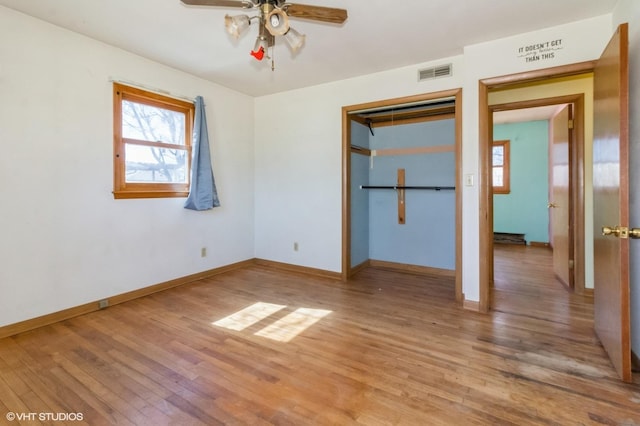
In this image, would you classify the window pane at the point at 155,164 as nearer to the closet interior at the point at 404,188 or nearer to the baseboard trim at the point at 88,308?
the baseboard trim at the point at 88,308

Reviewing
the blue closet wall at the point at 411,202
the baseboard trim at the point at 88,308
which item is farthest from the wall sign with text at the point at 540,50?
the baseboard trim at the point at 88,308

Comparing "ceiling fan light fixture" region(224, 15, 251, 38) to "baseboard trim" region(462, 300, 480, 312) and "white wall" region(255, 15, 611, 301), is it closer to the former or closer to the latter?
"white wall" region(255, 15, 611, 301)

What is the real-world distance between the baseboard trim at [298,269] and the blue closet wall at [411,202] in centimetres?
41

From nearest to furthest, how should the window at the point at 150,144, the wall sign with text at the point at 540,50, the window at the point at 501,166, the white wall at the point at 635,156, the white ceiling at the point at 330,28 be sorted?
the white wall at the point at 635,156
the white ceiling at the point at 330,28
the wall sign with text at the point at 540,50
the window at the point at 150,144
the window at the point at 501,166

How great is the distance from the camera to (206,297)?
11.0ft

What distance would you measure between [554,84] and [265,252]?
4.31 m

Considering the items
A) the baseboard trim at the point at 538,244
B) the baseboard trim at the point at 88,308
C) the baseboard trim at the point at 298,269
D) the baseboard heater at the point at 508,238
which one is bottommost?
the baseboard trim at the point at 88,308

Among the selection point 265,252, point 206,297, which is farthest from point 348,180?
point 206,297

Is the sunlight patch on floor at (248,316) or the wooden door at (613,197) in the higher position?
the wooden door at (613,197)

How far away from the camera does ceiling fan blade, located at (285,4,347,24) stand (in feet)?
5.97

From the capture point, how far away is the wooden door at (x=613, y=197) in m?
1.76

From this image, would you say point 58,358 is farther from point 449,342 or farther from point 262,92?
point 262,92

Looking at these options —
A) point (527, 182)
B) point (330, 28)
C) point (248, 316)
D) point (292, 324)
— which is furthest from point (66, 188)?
point (527, 182)

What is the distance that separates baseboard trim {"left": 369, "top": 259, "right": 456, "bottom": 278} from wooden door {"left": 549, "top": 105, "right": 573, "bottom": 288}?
50.2 inches
